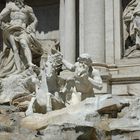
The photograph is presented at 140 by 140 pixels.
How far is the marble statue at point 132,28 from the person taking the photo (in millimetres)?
14250

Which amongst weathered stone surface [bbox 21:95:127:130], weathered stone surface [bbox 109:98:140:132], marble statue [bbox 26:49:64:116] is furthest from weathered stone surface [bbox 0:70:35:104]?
weathered stone surface [bbox 109:98:140:132]

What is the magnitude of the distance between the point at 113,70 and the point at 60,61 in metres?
3.10

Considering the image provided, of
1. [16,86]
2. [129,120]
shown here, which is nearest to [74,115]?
[129,120]

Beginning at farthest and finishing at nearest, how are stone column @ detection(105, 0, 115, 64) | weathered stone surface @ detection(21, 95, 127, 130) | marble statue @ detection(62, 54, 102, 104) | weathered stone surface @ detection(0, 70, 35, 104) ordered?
stone column @ detection(105, 0, 115, 64) < weathered stone surface @ detection(0, 70, 35, 104) < marble statue @ detection(62, 54, 102, 104) < weathered stone surface @ detection(21, 95, 127, 130)

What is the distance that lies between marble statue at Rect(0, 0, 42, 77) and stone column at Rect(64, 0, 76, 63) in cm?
110

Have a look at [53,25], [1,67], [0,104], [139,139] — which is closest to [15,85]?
[0,104]

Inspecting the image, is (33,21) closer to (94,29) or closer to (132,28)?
(94,29)

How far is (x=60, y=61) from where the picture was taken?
1147cm


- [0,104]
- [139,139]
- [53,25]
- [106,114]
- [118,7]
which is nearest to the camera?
[139,139]

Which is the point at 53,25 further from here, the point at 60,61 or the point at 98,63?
the point at 60,61

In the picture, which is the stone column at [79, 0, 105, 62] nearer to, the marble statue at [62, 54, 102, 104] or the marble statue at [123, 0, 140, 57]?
the marble statue at [123, 0, 140, 57]

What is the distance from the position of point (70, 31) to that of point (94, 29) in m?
1.08

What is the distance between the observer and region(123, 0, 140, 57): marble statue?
14250 mm

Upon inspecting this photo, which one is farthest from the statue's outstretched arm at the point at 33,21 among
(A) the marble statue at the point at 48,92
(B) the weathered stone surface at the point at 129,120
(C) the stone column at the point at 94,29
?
(B) the weathered stone surface at the point at 129,120
